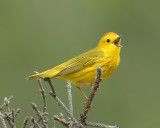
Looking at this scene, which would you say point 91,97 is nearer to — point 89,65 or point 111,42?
point 89,65

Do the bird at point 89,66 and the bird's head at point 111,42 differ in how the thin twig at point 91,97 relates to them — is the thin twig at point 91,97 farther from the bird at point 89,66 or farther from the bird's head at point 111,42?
the bird's head at point 111,42

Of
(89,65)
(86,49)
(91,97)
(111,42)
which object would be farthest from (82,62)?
(86,49)

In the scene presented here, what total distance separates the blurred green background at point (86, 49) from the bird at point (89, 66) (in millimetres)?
4632

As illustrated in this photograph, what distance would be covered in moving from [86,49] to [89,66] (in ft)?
25.7

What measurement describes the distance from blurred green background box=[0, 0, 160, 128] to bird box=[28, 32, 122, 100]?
15.2ft

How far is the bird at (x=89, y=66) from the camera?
24.2 ft

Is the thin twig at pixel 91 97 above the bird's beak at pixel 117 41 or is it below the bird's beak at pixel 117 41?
below

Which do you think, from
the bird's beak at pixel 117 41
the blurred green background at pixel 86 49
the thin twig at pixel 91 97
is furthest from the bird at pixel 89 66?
the blurred green background at pixel 86 49

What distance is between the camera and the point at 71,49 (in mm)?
15773

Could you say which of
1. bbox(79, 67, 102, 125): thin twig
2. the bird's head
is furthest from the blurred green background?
bbox(79, 67, 102, 125): thin twig

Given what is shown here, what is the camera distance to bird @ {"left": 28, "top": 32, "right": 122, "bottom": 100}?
7.39 m

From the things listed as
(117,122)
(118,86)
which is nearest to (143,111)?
(118,86)

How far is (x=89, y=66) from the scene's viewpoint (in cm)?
756

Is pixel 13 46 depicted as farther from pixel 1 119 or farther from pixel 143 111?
pixel 1 119
